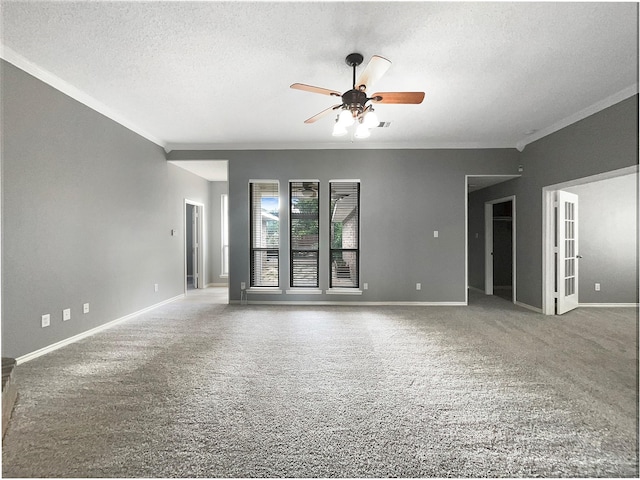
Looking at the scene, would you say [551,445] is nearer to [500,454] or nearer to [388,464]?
[500,454]

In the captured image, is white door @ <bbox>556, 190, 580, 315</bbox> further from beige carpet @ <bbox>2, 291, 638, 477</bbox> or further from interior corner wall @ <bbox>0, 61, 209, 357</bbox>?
interior corner wall @ <bbox>0, 61, 209, 357</bbox>

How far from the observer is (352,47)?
2459 mm

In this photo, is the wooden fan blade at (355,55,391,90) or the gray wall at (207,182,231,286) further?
the gray wall at (207,182,231,286)

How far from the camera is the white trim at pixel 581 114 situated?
3213 mm

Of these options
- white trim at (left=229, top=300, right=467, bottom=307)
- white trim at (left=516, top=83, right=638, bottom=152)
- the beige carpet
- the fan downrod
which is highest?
white trim at (left=516, top=83, right=638, bottom=152)

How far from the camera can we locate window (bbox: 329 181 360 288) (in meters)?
5.23

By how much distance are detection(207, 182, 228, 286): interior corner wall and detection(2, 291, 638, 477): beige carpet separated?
367 centimetres

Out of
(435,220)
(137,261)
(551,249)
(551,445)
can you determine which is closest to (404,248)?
(435,220)

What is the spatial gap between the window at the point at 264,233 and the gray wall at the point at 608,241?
17.2 feet

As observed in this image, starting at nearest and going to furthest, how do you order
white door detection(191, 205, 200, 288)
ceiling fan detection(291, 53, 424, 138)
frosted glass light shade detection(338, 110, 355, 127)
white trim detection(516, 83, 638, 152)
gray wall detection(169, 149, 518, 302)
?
ceiling fan detection(291, 53, 424, 138)
frosted glass light shade detection(338, 110, 355, 127)
white trim detection(516, 83, 638, 152)
gray wall detection(169, 149, 518, 302)
white door detection(191, 205, 200, 288)

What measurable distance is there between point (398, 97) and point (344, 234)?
2.96 metres

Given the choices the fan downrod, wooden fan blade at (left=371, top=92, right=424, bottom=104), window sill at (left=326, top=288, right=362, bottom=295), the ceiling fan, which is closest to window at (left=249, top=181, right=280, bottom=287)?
window sill at (left=326, top=288, right=362, bottom=295)

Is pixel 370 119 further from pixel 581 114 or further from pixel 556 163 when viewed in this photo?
pixel 556 163

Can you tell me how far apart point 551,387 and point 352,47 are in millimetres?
3178
